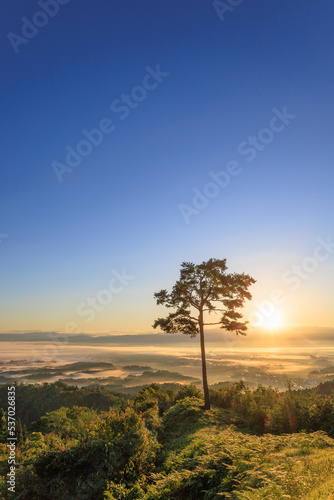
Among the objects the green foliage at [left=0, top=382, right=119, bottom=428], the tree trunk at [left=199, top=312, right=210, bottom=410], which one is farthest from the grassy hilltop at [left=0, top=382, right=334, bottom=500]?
the green foliage at [left=0, top=382, right=119, bottom=428]

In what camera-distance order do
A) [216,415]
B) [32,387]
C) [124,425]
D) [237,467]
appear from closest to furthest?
[237,467]
[124,425]
[216,415]
[32,387]

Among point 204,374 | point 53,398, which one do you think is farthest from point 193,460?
point 53,398

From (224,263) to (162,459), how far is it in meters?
14.6

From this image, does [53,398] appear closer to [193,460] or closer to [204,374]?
[204,374]

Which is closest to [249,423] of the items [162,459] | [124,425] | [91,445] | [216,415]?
[216,415]

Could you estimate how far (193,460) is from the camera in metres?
8.80

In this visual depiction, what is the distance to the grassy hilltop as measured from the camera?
6.06 meters

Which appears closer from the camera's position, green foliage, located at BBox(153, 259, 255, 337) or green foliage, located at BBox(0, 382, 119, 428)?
green foliage, located at BBox(153, 259, 255, 337)

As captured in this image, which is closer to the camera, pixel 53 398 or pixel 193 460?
pixel 193 460

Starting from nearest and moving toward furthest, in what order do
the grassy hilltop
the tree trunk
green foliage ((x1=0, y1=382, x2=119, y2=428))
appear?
the grassy hilltop < the tree trunk < green foliage ((x1=0, y1=382, x2=119, y2=428))

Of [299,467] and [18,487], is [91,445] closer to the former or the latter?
[18,487]

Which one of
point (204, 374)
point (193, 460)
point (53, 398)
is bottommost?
point (53, 398)

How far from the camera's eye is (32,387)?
5655 inches

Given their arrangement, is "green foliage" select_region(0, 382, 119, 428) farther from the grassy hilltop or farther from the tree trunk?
A: the grassy hilltop
